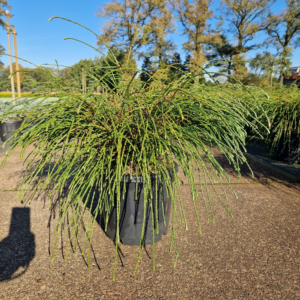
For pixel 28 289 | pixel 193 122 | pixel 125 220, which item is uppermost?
pixel 193 122

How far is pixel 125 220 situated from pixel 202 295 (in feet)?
2.25

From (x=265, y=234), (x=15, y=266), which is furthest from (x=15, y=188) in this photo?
(x=265, y=234)

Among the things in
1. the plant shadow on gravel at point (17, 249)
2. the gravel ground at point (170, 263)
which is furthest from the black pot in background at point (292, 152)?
the plant shadow on gravel at point (17, 249)

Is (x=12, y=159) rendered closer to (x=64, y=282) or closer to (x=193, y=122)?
(x=64, y=282)

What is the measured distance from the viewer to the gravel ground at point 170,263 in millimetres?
1323

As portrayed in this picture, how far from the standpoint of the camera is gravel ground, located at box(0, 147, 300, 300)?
132 cm

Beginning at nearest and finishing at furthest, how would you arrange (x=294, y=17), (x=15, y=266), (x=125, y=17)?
(x=15, y=266), (x=294, y=17), (x=125, y=17)

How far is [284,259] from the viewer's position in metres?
1.60

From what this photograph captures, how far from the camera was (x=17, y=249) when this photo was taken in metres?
1.66

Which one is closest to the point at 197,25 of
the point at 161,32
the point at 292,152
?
the point at 161,32

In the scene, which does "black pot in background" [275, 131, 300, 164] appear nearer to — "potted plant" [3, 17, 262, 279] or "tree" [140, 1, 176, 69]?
"potted plant" [3, 17, 262, 279]

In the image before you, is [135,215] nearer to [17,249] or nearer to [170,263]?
[170,263]

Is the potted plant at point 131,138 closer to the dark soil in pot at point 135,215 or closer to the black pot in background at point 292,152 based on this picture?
the dark soil in pot at point 135,215

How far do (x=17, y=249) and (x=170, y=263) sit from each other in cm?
112
